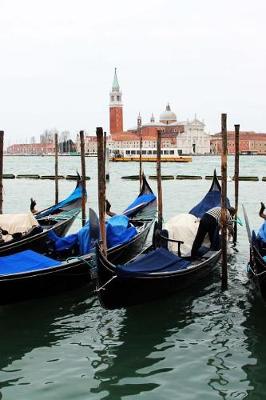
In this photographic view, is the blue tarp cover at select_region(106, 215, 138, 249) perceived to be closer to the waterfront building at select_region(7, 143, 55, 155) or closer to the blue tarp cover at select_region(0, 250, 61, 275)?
the blue tarp cover at select_region(0, 250, 61, 275)

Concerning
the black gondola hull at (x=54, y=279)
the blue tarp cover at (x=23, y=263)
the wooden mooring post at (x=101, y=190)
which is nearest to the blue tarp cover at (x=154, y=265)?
the wooden mooring post at (x=101, y=190)

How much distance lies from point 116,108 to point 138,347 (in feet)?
253

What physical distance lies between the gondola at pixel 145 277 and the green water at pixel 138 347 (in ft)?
0.72

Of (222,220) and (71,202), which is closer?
(222,220)

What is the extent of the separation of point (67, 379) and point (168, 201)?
11164 millimetres

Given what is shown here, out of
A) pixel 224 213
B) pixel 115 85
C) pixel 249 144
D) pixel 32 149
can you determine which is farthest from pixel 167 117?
pixel 224 213

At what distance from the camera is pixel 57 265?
457cm

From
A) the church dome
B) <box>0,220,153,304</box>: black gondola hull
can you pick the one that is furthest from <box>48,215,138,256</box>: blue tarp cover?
the church dome

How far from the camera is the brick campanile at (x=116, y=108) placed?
3108 inches

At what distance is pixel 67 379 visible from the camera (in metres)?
3.34

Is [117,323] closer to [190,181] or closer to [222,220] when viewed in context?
[222,220]

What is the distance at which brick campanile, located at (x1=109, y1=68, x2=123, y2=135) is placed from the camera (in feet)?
259

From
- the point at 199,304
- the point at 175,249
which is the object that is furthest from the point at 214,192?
the point at 199,304

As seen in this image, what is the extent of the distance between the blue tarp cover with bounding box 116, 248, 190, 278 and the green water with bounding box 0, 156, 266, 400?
15.2 inches
